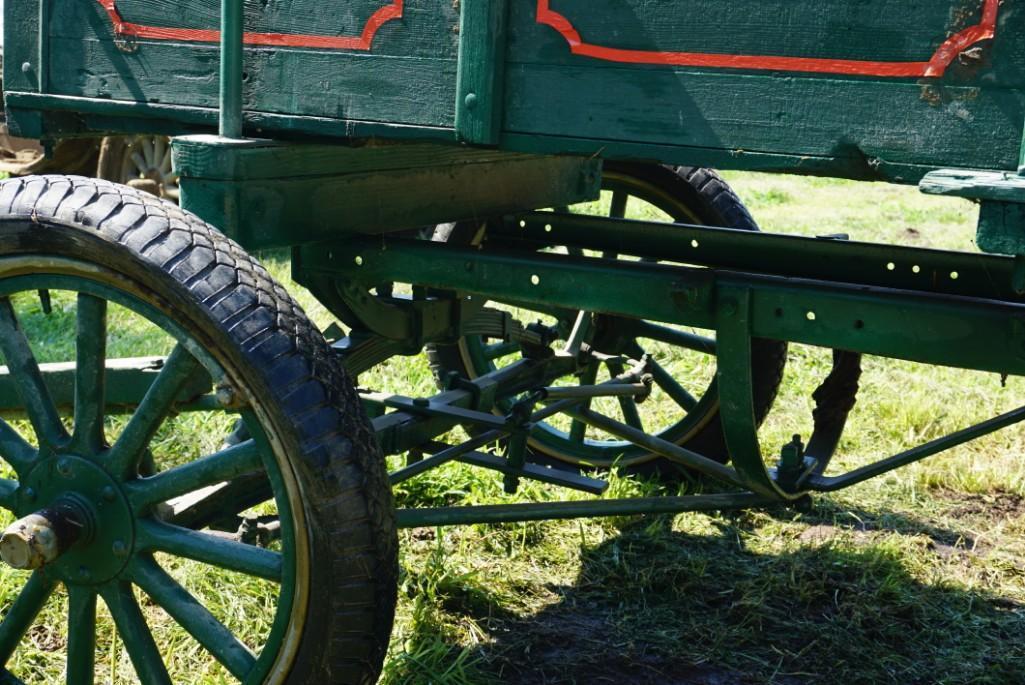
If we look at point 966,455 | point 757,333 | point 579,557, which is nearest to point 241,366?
point 757,333

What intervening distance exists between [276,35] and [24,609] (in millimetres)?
1208

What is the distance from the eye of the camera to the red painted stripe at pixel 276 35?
7.70ft

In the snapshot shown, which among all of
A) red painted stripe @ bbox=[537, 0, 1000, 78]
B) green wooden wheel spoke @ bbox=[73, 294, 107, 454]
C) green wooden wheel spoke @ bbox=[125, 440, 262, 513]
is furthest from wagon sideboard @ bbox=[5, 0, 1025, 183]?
green wooden wheel spoke @ bbox=[125, 440, 262, 513]

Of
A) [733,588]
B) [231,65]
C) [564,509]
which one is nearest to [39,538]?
[231,65]

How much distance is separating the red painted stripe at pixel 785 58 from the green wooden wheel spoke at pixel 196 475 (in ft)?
2.93

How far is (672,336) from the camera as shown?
407cm

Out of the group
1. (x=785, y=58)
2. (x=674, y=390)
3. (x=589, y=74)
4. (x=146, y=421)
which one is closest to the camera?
(x=785, y=58)

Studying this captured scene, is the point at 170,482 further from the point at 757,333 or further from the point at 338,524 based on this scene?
the point at 757,333

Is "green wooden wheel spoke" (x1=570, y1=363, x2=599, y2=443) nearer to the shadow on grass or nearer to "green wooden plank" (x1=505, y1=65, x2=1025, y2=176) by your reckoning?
the shadow on grass

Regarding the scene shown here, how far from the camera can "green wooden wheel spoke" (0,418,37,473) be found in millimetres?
2354

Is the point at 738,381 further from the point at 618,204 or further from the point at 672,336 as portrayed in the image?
the point at 618,204

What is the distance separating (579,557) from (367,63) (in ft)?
5.81

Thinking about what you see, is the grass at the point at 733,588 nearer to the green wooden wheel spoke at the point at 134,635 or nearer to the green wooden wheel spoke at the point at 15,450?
the green wooden wheel spoke at the point at 134,635

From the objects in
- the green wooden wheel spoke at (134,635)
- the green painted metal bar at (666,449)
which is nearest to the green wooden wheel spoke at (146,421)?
the green wooden wheel spoke at (134,635)
